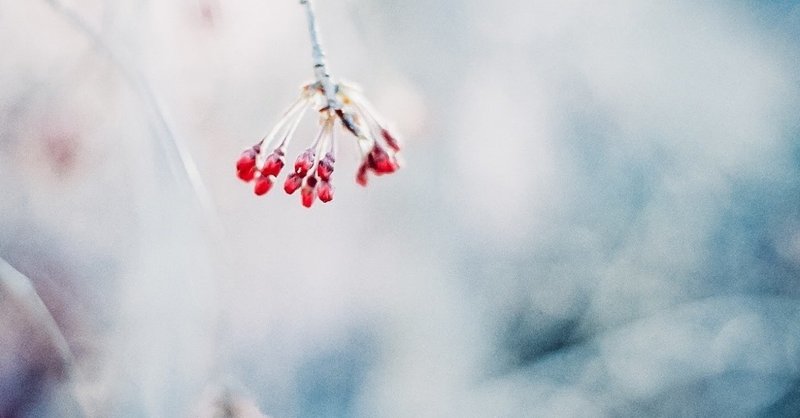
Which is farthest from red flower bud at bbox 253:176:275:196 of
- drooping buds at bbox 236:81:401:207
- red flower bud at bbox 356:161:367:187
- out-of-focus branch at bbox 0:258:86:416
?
out-of-focus branch at bbox 0:258:86:416

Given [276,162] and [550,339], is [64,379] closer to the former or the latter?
[276,162]

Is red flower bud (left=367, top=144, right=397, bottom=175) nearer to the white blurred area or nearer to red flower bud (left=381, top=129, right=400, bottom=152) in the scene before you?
red flower bud (left=381, top=129, right=400, bottom=152)

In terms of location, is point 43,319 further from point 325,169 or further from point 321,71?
point 321,71

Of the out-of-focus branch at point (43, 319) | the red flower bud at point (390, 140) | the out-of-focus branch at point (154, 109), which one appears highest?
the out-of-focus branch at point (154, 109)

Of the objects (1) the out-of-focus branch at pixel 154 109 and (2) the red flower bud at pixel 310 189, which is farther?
(1) the out-of-focus branch at pixel 154 109

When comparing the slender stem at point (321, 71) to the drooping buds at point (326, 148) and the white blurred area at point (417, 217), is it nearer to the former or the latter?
the drooping buds at point (326, 148)

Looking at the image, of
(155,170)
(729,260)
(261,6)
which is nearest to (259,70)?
(261,6)

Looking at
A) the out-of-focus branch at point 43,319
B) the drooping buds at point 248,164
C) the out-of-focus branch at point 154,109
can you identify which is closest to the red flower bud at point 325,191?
the drooping buds at point 248,164
